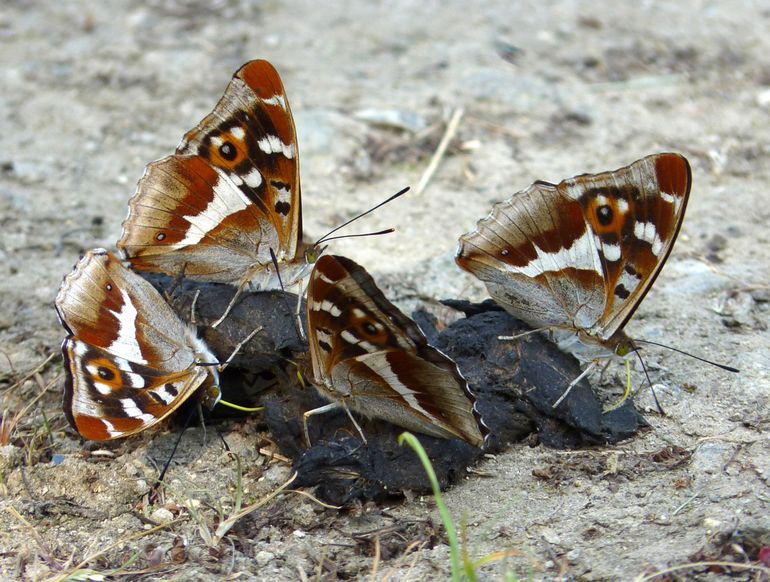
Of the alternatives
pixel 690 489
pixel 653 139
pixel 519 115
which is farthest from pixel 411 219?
pixel 690 489

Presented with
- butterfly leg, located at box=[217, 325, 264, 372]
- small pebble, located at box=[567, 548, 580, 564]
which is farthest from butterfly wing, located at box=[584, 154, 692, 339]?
butterfly leg, located at box=[217, 325, 264, 372]

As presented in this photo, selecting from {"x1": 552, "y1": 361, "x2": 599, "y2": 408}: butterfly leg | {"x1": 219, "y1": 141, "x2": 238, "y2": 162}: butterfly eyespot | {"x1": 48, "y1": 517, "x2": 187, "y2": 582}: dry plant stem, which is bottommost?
{"x1": 48, "y1": 517, "x2": 187, "y2": 582}: dry plant stem

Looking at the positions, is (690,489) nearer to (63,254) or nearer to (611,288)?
(611,288)

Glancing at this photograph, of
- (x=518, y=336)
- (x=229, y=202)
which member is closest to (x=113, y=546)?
(x=229, y=202)

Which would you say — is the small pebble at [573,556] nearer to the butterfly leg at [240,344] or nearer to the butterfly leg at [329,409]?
the butterfly leg at [329,409]

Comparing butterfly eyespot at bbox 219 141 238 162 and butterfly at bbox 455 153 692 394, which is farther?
butterfly eyespot at bbox 219 141 238 162

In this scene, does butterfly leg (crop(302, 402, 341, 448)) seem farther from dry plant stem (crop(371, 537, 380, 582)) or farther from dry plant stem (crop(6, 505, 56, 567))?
dry plant stem (crop(6, 505, 56, 567))
